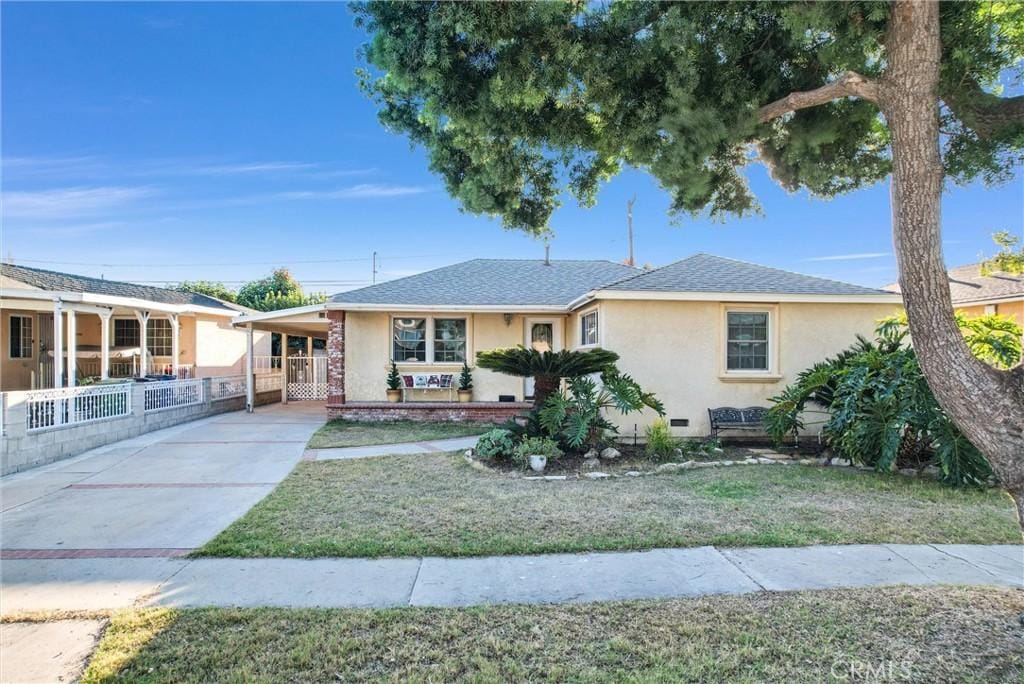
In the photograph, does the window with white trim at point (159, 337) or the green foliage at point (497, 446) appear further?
the window with white trim at point (159, 337)

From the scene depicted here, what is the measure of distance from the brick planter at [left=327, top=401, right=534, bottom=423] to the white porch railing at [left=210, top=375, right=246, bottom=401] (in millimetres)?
4691

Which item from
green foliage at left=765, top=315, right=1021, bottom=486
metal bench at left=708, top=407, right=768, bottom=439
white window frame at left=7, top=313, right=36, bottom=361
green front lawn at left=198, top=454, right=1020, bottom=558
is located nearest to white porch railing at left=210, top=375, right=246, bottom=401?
white window frame at left=7, top=313, right=36, bottom=361

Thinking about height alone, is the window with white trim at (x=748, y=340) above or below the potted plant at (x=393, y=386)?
above

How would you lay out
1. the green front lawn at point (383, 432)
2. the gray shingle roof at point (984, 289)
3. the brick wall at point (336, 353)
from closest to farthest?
the green front lawn at point (383, 432) < the brick wall at point (336, 353) < the gray shingle roof at point (984, 289)

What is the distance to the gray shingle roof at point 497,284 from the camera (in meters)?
13.9

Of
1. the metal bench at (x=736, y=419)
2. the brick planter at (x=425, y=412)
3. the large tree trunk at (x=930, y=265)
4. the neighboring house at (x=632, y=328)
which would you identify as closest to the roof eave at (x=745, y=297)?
the neighboring house at (x=632, y=328)

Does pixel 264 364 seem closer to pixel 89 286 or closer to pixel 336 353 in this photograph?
pixel 89 286

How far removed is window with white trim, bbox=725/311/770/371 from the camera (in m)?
10.6

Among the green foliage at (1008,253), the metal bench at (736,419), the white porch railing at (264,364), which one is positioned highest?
the green foliage at (1008,253)

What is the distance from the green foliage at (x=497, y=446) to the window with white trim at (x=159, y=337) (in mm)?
15123

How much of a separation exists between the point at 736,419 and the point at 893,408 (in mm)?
3048

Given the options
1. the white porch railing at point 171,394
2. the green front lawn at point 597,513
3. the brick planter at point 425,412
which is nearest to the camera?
the green front lawn at point 597,513

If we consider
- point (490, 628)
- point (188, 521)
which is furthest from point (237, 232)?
point (490, 628)

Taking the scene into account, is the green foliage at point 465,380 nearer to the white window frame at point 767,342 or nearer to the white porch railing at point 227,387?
the white window frame at point 767,342
